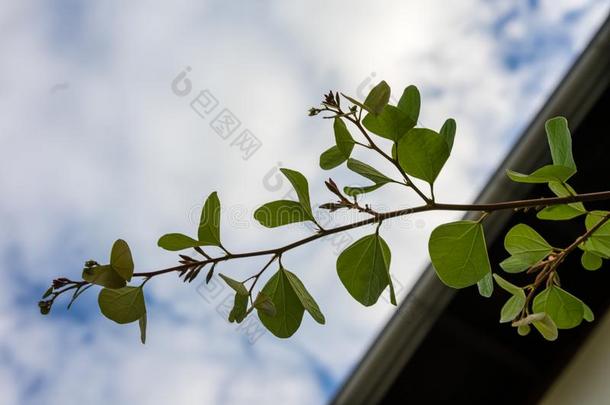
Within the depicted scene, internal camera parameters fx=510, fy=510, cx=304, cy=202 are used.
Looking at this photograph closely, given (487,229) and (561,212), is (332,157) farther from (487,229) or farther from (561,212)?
(487,229)

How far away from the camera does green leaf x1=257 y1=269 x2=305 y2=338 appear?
1.35 feet

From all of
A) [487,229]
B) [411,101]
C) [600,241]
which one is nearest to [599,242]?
[600,241]

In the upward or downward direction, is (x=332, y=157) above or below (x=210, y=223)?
above

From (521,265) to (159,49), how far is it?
1359 mm

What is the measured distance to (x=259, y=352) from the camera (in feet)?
5.02

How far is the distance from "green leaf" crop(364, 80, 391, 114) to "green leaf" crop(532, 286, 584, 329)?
8.8 inches

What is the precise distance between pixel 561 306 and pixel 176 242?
1.10ft

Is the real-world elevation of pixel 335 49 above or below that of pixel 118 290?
above

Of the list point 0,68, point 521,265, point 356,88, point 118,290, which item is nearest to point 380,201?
point 356,88

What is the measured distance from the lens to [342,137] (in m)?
0.41

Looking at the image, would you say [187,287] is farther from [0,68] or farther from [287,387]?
[0,68]

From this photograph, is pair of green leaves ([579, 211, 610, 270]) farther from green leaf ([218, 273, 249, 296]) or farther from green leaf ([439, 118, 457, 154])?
green leaf ([218, 273, 249, 296])

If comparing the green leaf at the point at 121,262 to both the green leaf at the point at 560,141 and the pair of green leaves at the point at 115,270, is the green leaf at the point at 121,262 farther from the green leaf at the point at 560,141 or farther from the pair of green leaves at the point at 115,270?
the green leaf at the point at 560,141

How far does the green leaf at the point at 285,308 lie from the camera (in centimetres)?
41
